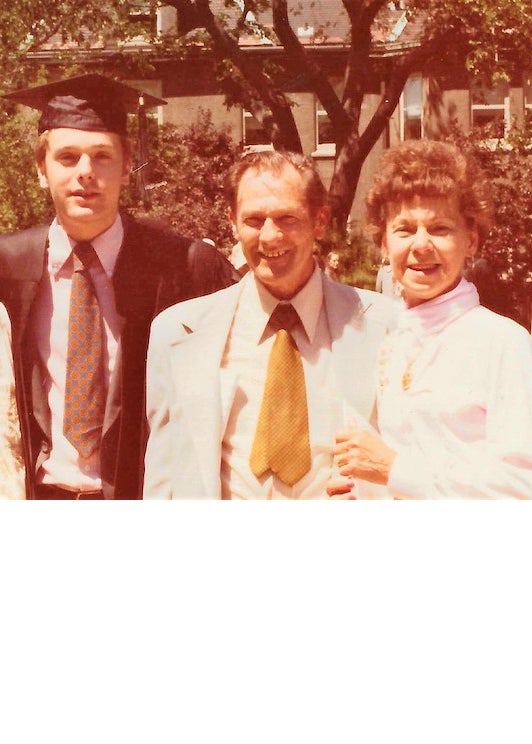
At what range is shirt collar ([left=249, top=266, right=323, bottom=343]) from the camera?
4.95 m

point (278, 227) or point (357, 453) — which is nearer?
point (278, 227)

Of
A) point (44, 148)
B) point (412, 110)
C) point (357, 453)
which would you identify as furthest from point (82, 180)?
point (357, 453)

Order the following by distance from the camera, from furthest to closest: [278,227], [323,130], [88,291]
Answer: [323,130] < [88,291] < [278,227]

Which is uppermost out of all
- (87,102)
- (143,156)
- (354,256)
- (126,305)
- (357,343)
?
(87,102)

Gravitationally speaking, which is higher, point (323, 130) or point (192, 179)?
point (323, 130)

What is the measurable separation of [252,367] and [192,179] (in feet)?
2.65

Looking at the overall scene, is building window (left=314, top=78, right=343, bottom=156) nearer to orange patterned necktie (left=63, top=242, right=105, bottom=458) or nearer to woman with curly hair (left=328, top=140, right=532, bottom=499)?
woman with curly hair (left=328, top=140, right=532, bottom=499)

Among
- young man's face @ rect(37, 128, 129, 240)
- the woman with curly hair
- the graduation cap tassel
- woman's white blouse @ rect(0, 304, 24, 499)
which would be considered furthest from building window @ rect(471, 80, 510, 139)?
woman's white blouse @ rect(0, 304, 24, 499)

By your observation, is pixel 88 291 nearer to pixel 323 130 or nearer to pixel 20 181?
pixel 20 181

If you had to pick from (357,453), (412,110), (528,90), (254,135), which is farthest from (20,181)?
(528,90)

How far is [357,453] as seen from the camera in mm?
4996

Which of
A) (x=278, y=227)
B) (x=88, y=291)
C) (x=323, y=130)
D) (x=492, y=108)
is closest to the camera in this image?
(x=278, y=227)

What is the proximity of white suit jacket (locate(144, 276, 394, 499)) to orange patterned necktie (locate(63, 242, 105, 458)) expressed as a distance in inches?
8.5

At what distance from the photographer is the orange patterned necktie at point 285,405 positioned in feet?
16.3
